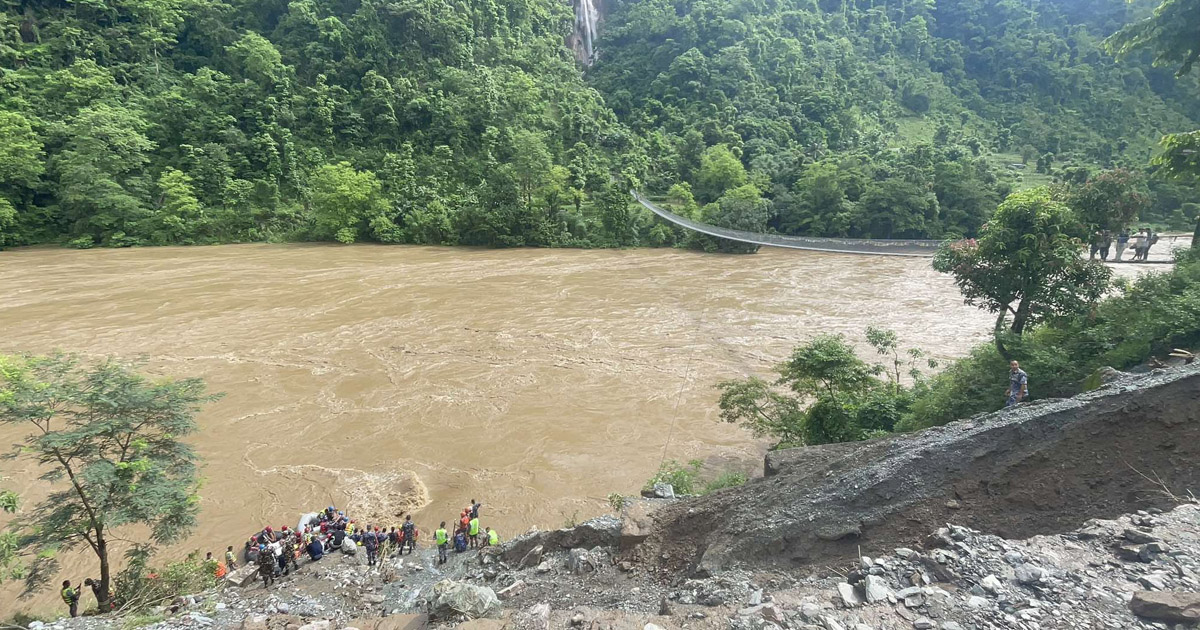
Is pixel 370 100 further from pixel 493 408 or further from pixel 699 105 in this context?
pixel 493 408

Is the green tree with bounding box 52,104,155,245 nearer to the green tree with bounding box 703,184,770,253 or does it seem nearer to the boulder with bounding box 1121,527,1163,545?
the green tree with bounding box 703,184,770,253

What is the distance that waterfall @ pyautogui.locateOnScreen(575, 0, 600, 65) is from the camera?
64.8 m

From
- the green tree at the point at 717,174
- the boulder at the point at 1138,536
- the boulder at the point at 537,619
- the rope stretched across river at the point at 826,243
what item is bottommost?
the boulder at the point at 537,619

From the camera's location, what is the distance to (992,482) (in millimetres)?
4809

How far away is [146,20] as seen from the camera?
38.1m

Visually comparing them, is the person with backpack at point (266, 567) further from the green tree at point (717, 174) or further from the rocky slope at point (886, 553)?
the green tree at point (717, 174)

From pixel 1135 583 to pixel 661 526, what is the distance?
4111 mm

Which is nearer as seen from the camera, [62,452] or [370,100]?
[62,452]

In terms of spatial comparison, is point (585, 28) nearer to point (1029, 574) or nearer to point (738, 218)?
point (738, 218)

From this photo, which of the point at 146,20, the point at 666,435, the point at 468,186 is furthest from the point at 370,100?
the point at 666,435

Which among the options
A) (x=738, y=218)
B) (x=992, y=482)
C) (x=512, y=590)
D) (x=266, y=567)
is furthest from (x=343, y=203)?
(x=992, y=482)

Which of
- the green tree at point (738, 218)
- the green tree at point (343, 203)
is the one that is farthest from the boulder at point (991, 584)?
the green tree at point (343, 203)

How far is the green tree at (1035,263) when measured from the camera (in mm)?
9039

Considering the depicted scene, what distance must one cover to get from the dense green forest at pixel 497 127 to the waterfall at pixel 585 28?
5.57 meters
